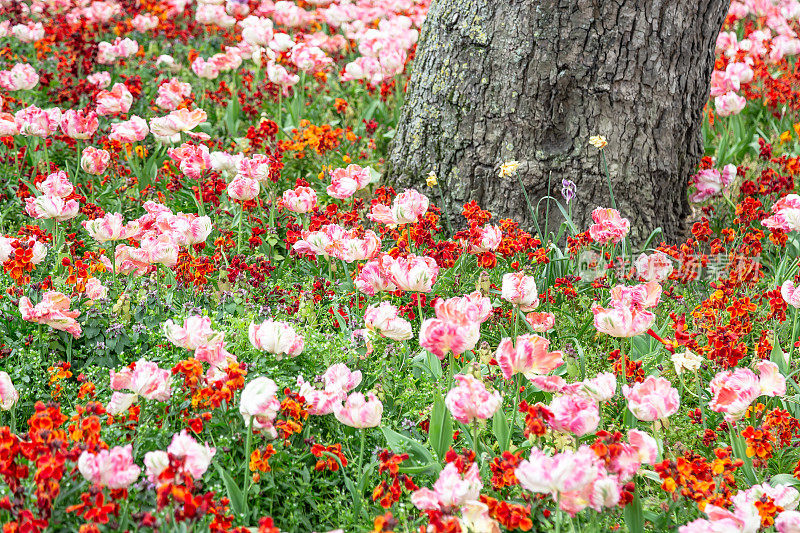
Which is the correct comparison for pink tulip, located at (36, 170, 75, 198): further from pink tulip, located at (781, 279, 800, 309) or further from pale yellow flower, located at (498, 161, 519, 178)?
pink tulip, located at (781, 279, 800, 309)

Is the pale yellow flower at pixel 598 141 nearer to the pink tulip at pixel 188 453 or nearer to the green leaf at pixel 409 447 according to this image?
the green leaf at pixel 409 447

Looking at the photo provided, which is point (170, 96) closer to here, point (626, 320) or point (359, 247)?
point (359, 247)

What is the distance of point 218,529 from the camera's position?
1645 mm

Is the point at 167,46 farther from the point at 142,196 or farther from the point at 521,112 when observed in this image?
the point at 521,112

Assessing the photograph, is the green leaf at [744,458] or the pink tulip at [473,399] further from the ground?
the pink tulip at [473,399]

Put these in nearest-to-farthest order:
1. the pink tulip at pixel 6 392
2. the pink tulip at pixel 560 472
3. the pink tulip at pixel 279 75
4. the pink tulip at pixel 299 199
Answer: the pink tulip at pixel 560 472, the pink tulip at pixel 6 392, the pink tulip at pixel 299 199, the pink tulip at pixel 279 75

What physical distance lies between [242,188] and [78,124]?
0.97 metres

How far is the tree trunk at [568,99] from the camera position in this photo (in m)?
3.17

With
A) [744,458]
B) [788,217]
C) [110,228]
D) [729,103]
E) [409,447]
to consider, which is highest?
[729,103]

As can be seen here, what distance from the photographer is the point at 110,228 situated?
271 cm

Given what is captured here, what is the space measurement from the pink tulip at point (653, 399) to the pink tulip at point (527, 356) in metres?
0.21

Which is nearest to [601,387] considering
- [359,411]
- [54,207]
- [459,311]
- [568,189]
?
[459,311]

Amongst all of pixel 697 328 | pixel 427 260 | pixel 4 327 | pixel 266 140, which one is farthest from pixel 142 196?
pixel 697 328

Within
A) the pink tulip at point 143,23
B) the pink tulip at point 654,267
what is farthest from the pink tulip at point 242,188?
the pink tulip at point 143,23
